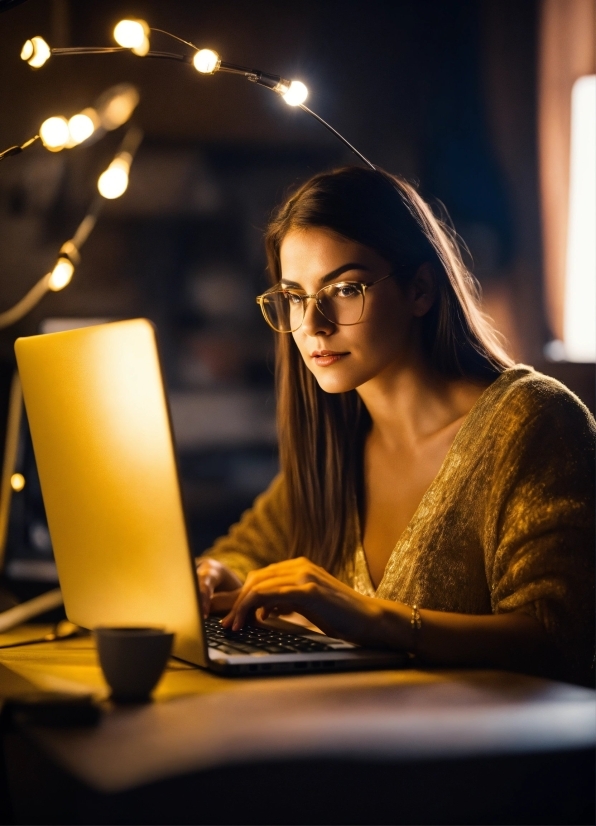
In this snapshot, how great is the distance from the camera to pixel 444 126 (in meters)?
3.32

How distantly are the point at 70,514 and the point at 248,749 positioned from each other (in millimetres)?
565

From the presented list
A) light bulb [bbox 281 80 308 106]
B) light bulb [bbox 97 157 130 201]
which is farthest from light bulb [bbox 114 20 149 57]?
light bulb [bbox 97 157 130 201]

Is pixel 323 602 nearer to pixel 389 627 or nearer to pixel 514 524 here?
pixel 389 627

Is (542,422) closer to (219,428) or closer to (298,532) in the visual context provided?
(298,532)

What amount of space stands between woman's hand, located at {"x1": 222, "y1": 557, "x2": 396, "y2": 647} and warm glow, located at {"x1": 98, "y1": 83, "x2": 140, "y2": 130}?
215 cm

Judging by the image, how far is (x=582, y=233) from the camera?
3.02m

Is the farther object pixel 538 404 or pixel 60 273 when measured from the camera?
pixel 60 273

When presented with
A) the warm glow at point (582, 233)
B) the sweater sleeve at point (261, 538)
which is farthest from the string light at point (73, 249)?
the warm glow at point (582, 233)

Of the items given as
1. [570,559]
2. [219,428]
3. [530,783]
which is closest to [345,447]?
[570,559]

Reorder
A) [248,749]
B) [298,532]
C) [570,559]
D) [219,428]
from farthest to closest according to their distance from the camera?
[219,428] < [298,532] < [570,559] < [248,749]

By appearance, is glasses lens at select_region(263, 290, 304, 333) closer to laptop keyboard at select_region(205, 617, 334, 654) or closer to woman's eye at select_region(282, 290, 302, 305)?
woman's eye at select_region(282, 290, 302, 305)

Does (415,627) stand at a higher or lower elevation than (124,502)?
lower

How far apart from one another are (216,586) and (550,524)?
55 centimetres

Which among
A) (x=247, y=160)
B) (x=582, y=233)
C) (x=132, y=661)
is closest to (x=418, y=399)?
(x=132, y=661)
